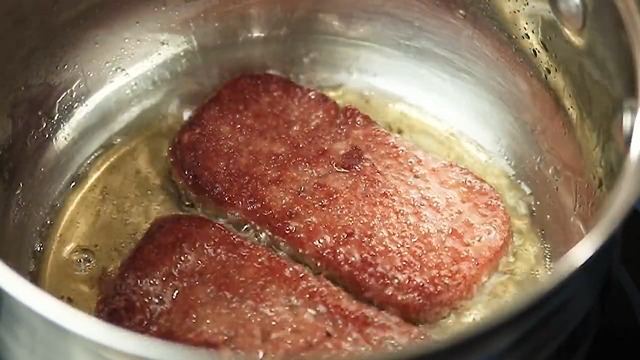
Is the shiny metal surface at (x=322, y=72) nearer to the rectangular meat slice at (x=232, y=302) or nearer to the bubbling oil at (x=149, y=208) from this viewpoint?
the bubbling oil at (x=149, y=208)

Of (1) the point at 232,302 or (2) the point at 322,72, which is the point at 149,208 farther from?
(2) the point at 322,72

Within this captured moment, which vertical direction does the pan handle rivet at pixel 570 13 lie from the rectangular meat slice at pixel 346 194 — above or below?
above

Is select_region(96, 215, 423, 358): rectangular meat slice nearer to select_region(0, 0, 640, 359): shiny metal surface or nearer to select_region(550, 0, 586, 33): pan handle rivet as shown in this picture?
select_region(0, 0, 640, 359): shiny metal surface

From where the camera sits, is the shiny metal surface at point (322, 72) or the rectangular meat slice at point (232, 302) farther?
the shiny metal surface at point (322, 72)

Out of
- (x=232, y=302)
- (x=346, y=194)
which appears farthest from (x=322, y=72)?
(x=232, y=302)

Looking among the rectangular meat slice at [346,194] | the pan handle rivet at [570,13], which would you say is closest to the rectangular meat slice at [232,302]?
the rectangular meat slice at [346,194]

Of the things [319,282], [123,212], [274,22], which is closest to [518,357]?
[319,282]
